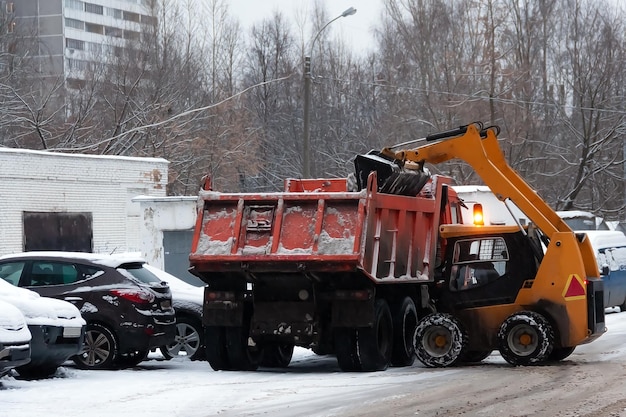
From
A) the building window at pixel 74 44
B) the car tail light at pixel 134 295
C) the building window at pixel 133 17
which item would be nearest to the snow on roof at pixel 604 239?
the car tail light at pixel 134 295

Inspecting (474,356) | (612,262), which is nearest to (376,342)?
(474,356)

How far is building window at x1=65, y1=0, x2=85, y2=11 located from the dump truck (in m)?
104

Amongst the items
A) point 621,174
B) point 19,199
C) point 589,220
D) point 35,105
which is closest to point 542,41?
point 621,174

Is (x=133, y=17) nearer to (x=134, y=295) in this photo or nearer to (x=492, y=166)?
(x=492, y=166)

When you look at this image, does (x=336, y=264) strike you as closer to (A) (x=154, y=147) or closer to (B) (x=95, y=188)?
(B) (x=95, y=188)

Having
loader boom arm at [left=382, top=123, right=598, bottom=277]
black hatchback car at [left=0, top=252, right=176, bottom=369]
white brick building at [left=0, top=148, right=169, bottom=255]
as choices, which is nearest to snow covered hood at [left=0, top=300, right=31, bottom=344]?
black hatchback car at [left=0, top=252, right=176, bottom=369]

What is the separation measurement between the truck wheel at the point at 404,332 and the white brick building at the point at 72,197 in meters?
17.5

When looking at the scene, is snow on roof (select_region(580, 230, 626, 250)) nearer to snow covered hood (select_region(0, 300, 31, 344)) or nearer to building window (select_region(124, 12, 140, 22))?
snow covered hood (select_region(0, 300, 31, 344))

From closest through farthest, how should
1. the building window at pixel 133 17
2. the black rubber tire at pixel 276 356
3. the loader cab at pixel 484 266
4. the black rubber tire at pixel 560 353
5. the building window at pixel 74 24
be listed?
the loader cab at pixel 484 266
the black rubber tire at pixel 560 353
the black rubber tire at pixel 276 356
the building window at pixel 133 17
the building window at pixel 74 24

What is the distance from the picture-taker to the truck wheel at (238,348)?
15.2 metres

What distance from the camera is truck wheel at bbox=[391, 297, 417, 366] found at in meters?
15.6

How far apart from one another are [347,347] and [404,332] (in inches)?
53.2

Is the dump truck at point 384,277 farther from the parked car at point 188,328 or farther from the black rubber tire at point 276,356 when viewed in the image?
the parked car at point 188,328

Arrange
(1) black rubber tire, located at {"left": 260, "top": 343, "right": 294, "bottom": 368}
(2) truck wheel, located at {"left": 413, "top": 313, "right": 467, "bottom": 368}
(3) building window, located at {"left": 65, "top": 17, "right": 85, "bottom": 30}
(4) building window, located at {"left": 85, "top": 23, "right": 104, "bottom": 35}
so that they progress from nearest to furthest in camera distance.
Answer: (2) truck wheel, located at {"left": 413, "top": 313, "right": 467, "bottom": 368}
(1) black rubber tire, located at {"left": 260, "top": 343, "right": 294, "bottom": 368}
(3) building window, located at {"left": 65, "top": 17, "right": 85, "bottom": 30}
(4) building window, located at {"left": 85, "top": 23, "right": 104, "bottom": 35}
